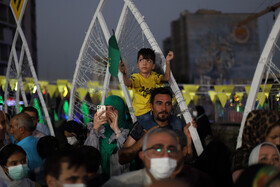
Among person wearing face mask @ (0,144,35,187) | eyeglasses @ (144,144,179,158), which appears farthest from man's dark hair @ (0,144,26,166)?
eyeglasses @ (144,144,179,158)

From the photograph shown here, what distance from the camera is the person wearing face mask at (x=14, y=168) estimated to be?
3.13 m

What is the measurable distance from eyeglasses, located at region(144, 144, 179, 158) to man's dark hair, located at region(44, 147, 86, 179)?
0.45m

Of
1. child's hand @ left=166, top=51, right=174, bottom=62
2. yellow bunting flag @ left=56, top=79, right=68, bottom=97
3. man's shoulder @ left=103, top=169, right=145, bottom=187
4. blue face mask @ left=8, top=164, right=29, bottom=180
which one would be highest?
child's hand @ left=166, top=51, right=174, bottom=62

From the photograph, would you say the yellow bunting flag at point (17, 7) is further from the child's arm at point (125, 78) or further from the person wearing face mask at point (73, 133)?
the child's arm at point (125, 78)

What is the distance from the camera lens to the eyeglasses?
2.19 m

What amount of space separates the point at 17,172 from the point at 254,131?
2.22m

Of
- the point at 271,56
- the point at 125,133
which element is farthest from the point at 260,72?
the point at 125,133

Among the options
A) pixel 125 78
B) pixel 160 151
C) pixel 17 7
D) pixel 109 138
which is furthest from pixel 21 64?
pixel 160 151

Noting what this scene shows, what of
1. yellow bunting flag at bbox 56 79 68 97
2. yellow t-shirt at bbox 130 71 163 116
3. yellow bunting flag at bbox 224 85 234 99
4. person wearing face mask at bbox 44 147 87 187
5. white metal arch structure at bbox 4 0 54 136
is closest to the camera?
person wearing face mask at bbox 44 147 87 187

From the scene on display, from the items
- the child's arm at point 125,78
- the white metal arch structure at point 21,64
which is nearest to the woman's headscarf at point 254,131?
the child's arm at point 125,78

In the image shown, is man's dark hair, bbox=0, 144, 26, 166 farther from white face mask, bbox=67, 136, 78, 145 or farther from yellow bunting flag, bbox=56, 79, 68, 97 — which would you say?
yellow bunting flag, bbox=56, 79, 68, 97

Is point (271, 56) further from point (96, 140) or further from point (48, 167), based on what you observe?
point (48, 167)

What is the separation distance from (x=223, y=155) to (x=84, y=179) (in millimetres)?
1277

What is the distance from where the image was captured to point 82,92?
15.2m
